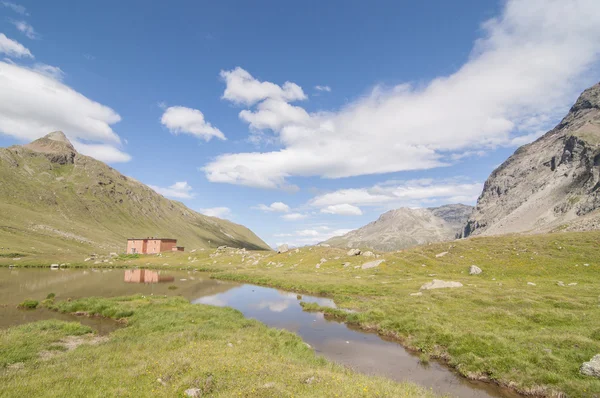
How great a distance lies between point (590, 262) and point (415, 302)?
38.9 m

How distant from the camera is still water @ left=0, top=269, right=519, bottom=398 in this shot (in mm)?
20859

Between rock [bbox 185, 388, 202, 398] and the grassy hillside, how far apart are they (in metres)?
18.6

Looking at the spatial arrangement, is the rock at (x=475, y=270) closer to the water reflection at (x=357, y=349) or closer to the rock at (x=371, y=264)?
the rock at (x=371, y=264)

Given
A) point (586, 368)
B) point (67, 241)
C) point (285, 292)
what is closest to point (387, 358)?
point (586, 368)

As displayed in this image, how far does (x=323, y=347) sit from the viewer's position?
26.9 meters

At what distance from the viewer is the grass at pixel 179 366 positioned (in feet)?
43.7

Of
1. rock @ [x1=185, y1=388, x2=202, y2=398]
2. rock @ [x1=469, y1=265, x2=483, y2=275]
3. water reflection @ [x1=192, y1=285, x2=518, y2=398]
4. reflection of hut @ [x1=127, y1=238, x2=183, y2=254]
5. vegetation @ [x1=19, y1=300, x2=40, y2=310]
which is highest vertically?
reflection of hut @ [x1=127, y1=238, x2=183, y2=254]

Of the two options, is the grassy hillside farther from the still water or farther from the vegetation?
the vegetation

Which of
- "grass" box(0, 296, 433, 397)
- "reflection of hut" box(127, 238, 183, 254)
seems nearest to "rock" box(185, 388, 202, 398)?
"grass" box(0, 296, 433, 397)

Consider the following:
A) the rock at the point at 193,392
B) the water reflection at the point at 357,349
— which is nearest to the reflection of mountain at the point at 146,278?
the water reflection at the point at 357,349

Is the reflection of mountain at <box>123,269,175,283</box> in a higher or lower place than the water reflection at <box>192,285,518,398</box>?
higher

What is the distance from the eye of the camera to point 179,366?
633 inches

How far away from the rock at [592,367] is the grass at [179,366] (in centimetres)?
1117

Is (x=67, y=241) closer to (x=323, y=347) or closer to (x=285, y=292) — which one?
(x=285, y=292)
